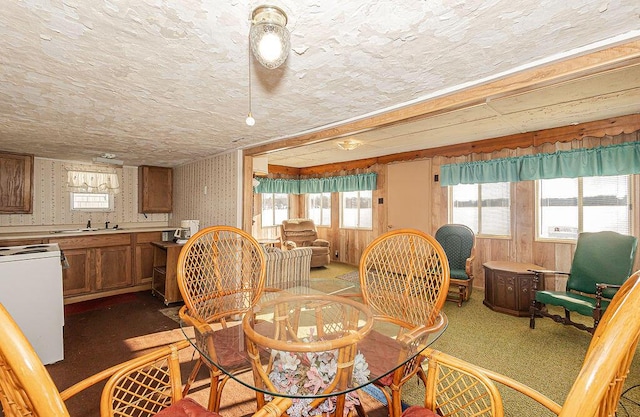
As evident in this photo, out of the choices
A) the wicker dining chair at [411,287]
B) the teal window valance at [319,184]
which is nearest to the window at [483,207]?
the teal window valance at [319,184]

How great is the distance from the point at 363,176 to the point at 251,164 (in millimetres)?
3209

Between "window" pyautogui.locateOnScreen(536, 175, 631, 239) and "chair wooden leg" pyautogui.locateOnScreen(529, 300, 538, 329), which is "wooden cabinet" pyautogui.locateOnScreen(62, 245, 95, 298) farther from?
"window" pyautogui.locateOnScreen(536, 175, 631, 239)

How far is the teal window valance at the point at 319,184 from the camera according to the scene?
6.36 metres

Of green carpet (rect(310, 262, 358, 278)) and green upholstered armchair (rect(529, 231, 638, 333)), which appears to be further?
green carpet (rect(310, 262, 358, 278))

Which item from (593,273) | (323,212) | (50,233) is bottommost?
(593,273)

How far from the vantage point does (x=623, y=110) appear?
3.21 meters

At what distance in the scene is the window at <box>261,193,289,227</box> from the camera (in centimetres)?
746

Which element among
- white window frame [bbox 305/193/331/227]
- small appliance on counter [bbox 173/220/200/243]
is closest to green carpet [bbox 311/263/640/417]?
small appliance on counter [bbox 173/220/200/243]

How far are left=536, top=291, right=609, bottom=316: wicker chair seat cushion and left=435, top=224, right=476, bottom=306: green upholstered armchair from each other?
963 mm

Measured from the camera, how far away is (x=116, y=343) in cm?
285

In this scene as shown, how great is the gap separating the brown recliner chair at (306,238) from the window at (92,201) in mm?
3438

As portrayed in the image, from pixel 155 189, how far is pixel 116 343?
3139mm

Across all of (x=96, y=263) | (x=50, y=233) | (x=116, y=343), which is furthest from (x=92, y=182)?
(x=116, y=343)

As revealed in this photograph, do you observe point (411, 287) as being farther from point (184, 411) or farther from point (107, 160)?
point (107, 160)
